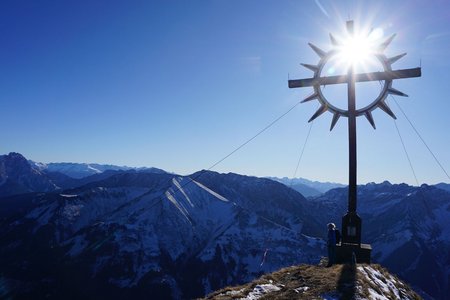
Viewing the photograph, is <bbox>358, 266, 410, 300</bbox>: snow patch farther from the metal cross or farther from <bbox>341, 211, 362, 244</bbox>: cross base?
the metal cross

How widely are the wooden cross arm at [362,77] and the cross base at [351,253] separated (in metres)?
11.6

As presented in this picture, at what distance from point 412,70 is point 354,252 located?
12905 mm

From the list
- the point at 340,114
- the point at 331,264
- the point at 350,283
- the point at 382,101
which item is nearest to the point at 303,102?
the point at 340,114

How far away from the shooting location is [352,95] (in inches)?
1126

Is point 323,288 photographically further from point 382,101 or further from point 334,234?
point 382,101

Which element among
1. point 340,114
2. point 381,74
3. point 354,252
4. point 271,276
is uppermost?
point 381,74

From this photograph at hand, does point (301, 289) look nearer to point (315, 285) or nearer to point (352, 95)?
point (315, 285)

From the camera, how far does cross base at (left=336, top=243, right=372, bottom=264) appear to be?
86.4 ft

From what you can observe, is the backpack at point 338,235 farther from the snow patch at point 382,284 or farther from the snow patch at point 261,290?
the snow patch at point 261,290

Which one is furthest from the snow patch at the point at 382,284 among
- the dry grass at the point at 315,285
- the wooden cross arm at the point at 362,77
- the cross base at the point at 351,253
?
the wooden cross arm at the point at 362,77

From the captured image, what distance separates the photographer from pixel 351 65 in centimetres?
2872

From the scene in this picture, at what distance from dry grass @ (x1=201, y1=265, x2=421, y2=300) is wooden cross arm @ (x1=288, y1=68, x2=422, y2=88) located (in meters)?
13.1

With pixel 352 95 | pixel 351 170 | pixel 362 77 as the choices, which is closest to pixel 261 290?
pixel 351 170

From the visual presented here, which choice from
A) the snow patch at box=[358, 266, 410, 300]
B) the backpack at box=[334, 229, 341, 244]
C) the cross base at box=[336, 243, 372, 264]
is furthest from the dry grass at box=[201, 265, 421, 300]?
→ the backpack at box=[334, 229, 341, 244]
